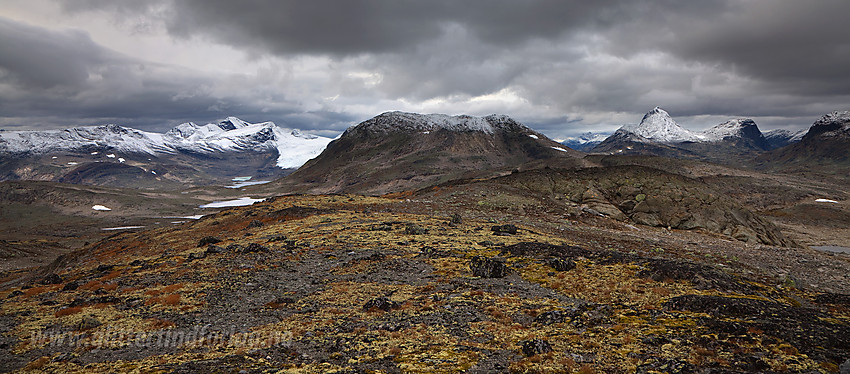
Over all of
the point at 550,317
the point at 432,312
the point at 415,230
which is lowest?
the point at 432,312

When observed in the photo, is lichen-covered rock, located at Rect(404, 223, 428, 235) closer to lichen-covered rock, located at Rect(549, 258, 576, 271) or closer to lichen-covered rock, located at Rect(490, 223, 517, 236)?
lichen-covered rock, located at Rect(490, 223, 517, 236)

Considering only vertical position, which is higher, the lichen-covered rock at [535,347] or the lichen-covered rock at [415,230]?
the lichen-covered rock at [415,230]

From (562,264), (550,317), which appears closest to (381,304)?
(550,317)

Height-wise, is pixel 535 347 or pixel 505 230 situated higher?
pixel 505 230

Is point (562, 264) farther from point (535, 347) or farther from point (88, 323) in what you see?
point (88, 323)

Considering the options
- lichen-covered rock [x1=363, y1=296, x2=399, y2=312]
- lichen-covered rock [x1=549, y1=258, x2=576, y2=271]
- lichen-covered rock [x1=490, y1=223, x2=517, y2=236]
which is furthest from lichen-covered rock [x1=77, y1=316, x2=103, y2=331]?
→ lichen-covered rock [x1=490, y1=223, x2=517, y2=236]

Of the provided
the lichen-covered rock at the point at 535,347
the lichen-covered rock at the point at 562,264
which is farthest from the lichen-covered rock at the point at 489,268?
the lichen-covered rock at the point at 535,347

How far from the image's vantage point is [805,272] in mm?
28766

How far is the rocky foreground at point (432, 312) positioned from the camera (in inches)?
503

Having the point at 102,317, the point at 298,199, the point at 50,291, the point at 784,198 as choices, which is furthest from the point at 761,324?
the point at 784,198

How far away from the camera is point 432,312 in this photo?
18.1m

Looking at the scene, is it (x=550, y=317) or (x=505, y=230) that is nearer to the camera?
(x=550, y=317)

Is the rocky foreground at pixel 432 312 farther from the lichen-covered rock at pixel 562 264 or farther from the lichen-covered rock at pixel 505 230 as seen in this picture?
the lichen-covered rock at pixel 505 230

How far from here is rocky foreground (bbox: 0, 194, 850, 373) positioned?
12773 millimetres
